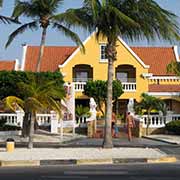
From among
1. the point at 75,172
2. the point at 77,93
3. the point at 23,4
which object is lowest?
the point at 75,172

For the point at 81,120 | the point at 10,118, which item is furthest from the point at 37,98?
the point at 81,120

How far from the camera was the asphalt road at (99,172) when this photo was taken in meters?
15.2

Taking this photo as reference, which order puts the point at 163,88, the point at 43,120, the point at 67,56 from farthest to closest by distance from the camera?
the point at 67,56
the point at 163,88
the point at 43,120

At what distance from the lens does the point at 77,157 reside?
21.0 meters

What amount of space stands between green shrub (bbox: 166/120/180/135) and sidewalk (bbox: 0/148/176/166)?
13598 millimetres

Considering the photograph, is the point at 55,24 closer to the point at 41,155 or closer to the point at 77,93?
the point at 41,155

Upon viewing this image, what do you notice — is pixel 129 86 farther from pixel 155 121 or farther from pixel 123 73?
pixel 155 121

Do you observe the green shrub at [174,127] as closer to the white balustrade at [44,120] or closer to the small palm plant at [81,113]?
the small palm plant at [81,113]

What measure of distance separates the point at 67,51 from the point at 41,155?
37.0 meters

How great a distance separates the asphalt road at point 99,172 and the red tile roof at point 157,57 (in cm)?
3684

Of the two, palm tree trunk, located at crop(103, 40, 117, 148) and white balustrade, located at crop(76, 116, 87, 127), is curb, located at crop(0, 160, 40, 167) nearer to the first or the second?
palm tree trunk, located at crop(103, 40, 117, 148)

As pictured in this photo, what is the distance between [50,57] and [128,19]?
34920 millimetres

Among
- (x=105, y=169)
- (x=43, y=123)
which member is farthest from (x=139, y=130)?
(x=105, y=169)

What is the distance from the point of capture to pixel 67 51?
190 ft
